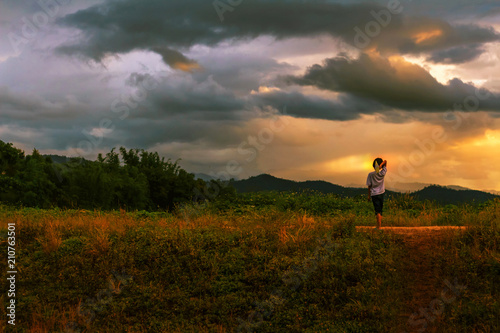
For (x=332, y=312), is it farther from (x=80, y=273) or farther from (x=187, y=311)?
(x=80, y=273)

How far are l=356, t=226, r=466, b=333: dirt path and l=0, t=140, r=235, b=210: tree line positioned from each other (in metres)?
17.3

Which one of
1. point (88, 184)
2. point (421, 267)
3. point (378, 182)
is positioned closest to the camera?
point (421, 267)

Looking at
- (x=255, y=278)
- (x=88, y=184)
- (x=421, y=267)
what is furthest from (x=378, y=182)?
(x=88, y=184)

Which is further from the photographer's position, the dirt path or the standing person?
the standing person

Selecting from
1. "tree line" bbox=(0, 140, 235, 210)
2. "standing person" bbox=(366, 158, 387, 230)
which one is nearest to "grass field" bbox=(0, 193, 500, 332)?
"standing person" bbox=(366, 158, 387, 230)

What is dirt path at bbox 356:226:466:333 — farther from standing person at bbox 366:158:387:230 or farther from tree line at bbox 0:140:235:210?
tree line at bbox 0:140:235:210

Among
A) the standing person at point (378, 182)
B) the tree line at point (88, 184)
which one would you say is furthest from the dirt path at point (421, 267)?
the tree line at point (88, 184)

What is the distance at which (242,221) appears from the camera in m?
15.1

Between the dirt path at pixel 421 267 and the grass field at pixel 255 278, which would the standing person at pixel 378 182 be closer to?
the dirt path at pixel 421 267

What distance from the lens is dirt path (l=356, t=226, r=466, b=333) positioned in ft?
33.8

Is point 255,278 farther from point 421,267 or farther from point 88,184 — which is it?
point 88,184

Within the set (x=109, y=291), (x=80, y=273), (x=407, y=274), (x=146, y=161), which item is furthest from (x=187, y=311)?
(x=146, y=161)

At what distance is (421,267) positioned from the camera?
38.1ft

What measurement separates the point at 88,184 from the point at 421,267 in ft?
96.0
